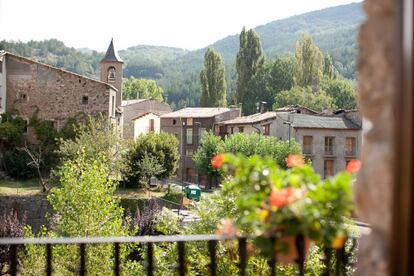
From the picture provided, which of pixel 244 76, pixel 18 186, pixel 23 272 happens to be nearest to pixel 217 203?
pixel 23 272

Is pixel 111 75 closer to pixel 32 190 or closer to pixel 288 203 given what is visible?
pixel 32 190

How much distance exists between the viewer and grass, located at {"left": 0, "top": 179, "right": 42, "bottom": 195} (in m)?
28.7

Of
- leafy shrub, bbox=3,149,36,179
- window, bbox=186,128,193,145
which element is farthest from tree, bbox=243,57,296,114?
leafy shrub, bbox=3,149,36,179

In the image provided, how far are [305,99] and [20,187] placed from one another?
35373 millimetres

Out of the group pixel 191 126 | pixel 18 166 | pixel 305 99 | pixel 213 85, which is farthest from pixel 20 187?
pixel 305 99

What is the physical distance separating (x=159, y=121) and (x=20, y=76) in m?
21.7

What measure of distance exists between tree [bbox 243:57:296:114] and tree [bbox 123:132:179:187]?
28105mm

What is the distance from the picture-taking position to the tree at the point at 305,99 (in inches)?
2359

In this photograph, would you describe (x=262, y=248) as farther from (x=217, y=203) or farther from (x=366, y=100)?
(x=217, y=203)

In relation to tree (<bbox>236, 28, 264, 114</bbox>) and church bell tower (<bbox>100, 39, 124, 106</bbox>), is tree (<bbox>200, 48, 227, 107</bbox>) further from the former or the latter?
church bell tower (<bbox>100, 39, 124, 106</bbox>)

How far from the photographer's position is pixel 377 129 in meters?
2.09

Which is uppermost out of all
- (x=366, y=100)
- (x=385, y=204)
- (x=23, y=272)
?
(x=366, y=100)

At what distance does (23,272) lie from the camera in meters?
15.4

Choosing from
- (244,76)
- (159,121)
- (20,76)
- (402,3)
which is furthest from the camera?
(244,76)
